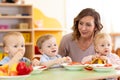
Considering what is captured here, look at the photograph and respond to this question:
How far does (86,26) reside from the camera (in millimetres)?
2539

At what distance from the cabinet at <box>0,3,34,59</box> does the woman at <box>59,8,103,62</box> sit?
2232 millimetres

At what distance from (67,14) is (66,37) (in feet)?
8.97

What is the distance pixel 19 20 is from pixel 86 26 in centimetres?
285

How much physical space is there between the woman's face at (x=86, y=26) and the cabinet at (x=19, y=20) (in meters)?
2.44

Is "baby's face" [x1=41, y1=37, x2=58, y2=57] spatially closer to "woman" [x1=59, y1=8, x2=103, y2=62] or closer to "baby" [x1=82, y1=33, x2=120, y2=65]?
"baby" [x1=82, y1=33, x2=120, y2=65]

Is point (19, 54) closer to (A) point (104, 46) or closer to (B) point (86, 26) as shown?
(A) point (104, 46)

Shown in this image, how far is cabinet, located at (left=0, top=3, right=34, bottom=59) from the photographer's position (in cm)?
493

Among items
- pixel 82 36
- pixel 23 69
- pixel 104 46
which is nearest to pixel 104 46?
pixel 104 46

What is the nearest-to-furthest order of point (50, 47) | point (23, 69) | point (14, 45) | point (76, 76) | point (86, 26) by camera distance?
point (23, 69) < point (76, 76) < point (14, 45) < point (50, 47) < point (86, 26)

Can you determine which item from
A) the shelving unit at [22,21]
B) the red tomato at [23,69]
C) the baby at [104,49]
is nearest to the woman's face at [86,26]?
the baby at [104,49]

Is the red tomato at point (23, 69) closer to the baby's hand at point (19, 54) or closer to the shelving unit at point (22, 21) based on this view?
the baby's hand at point (19, 54)

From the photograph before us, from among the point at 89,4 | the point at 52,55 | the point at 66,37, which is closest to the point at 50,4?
the point at 89,4

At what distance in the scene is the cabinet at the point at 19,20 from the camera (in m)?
4.93

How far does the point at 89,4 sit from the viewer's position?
18.6 feet
